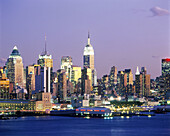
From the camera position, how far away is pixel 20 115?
19900 centimetres

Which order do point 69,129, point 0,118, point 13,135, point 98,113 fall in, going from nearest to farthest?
1. point 13,135
2. point 69,129
3. point 0,118
4. point 98,113

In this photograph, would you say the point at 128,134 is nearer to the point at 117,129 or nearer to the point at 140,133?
the point at 140,133

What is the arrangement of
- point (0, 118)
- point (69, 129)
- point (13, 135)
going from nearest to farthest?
point (13, 135) < point (69, 129) < point (0, 118)

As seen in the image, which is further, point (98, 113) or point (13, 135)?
point (98, 113)

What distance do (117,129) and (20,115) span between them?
2986 inches

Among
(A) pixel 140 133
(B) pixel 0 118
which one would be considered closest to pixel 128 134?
(A) pixel 140 133

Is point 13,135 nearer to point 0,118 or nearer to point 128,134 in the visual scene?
point 128,134

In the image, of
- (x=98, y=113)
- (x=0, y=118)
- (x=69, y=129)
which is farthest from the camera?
(x=98, y=113)

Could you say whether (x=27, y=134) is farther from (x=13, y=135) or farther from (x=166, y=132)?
(x=166, y=132)

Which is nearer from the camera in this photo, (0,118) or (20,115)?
(0,118)

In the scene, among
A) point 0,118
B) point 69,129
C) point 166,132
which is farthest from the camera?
point 0,118

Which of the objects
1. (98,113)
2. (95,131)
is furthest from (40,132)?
(98,113)

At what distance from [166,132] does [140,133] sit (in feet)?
21.1

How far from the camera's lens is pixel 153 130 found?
12731 centimetres
